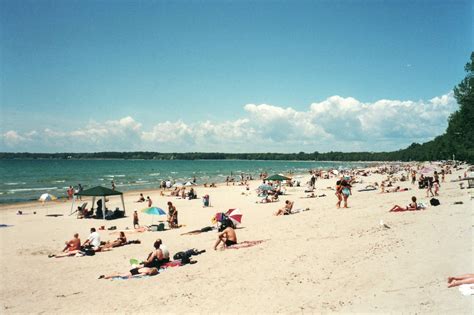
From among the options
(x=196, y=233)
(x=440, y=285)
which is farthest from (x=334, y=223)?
(x=440, y=285)

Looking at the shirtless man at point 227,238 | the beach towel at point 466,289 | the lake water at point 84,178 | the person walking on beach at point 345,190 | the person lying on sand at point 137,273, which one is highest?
the person walking on beach at point 345,190

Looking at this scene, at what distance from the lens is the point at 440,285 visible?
6914mm

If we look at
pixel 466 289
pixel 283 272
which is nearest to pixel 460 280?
pixel 466 289

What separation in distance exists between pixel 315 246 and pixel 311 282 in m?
3.34

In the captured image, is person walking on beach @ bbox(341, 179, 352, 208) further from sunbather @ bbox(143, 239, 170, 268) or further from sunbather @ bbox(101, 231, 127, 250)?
sunbather @ bbox(143, 239, 170, 268)

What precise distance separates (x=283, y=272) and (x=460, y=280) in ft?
12.4

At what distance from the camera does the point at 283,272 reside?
9.05m

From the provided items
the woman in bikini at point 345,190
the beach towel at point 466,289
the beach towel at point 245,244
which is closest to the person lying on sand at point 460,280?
the beach towel at point 466,289

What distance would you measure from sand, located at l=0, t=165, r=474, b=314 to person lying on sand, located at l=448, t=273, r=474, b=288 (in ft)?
0.60

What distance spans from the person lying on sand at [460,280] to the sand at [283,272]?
Result: 18cm

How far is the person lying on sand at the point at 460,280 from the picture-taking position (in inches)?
262

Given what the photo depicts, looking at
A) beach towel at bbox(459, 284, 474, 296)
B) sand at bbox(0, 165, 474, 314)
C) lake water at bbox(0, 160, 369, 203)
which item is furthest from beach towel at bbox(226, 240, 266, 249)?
lake water at bbox(0, 160, 369, 203)

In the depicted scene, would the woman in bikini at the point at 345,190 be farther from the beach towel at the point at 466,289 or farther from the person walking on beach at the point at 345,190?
the beach towel at the point at 466,289

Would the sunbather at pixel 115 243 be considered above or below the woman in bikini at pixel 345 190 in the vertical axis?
below
